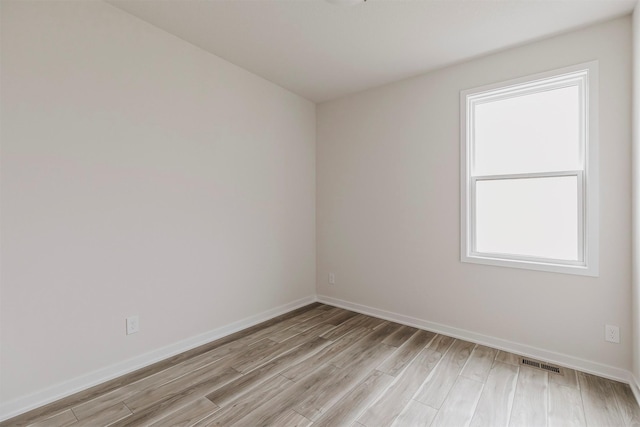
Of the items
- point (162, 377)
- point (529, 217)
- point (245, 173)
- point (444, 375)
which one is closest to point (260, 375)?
point (162, 377)

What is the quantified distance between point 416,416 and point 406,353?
801 mm

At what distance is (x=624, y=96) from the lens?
2184 mm

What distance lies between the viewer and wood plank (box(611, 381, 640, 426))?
5.87 ft

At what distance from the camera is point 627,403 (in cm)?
193

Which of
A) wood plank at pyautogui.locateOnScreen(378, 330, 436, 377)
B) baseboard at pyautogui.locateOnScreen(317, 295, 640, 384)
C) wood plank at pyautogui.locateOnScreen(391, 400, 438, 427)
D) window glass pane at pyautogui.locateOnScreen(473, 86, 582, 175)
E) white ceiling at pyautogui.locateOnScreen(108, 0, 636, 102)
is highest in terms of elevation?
white ceiling at pyautogui.locateOnScreen(108, 0, 636, 102)

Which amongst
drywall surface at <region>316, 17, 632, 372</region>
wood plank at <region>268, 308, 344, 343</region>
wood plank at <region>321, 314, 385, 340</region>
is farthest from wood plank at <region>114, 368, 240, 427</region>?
drywall surface at <region>316, 17, 632, 372</region>

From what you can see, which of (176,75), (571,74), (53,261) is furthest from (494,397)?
(176,75)

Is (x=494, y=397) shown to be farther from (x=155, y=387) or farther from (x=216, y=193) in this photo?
(x=216, y=193)

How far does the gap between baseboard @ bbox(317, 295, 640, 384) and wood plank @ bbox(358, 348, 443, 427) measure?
1.50ft

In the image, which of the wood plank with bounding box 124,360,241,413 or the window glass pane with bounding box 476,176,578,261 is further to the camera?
the window glass pane with bounding box 476,176,578,261

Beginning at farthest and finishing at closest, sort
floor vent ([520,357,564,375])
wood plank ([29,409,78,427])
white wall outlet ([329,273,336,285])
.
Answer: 1. white wall outlet ([329,273,336,285])
2. floor vent ([520,357,564,375])
3. wood plank ([29,409,78,427])

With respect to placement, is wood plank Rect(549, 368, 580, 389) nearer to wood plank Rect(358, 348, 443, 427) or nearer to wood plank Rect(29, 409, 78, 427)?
wood plank Rect(358, 348, 443, 427)

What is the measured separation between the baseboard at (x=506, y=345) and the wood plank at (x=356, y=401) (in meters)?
1.04

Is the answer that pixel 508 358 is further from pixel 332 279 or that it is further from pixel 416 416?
pixel 332 279
